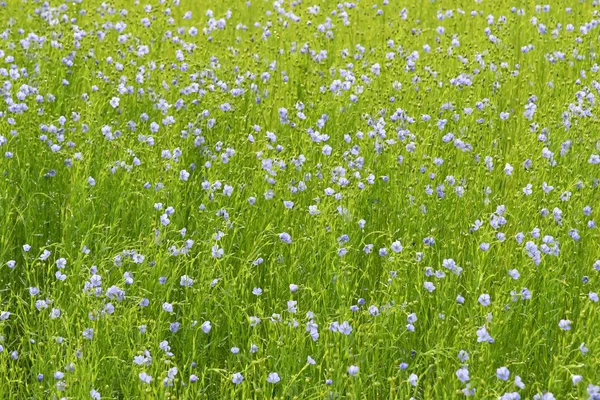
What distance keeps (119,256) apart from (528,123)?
10.1 feet

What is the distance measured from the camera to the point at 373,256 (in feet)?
13.0

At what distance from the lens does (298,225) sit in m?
4.09

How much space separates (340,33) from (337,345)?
16.0 feet

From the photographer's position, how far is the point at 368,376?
2.99 meters

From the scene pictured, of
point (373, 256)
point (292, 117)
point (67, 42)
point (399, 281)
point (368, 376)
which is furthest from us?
point (67, 42)

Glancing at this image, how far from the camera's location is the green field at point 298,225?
3100 mm

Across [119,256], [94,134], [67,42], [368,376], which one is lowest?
[368,376]

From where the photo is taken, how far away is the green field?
3100 millimetres

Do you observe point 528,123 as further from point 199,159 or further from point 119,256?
point 119,256

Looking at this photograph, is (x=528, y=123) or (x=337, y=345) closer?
(x=337, y=345)

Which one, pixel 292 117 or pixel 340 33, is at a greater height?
pixel 340 33

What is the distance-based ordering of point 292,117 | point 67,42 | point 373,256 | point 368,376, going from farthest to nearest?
point 67,42 → point 292,117 → point 373,256 → point 368,376

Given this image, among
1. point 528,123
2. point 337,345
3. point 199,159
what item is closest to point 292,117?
point 199,159

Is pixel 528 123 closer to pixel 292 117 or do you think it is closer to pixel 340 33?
pixel 292 117
